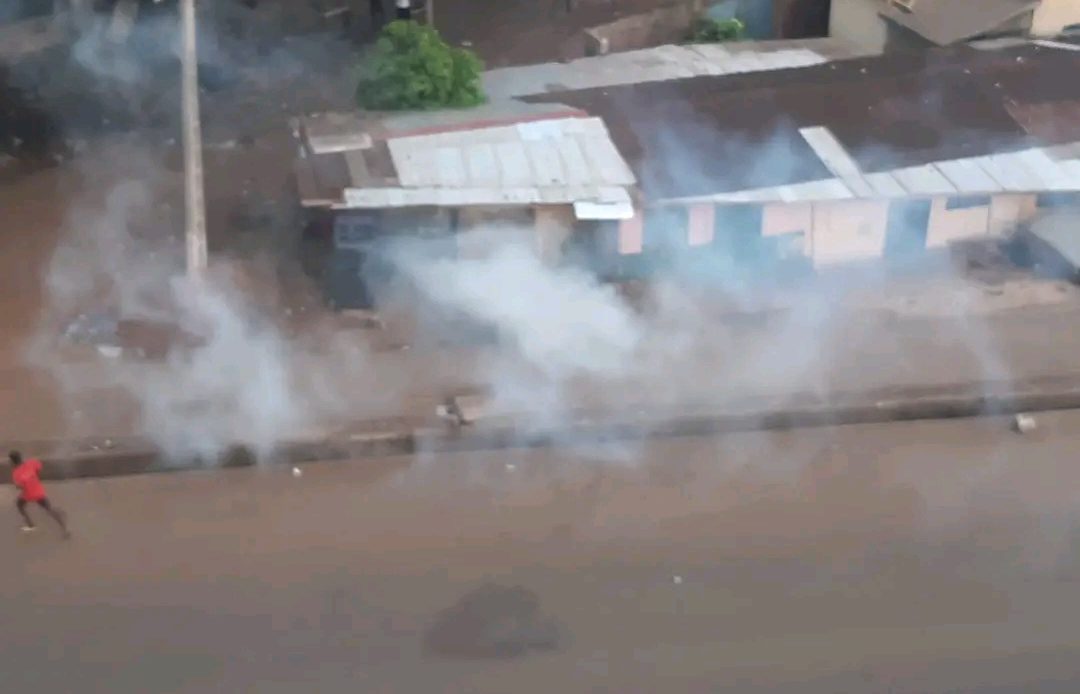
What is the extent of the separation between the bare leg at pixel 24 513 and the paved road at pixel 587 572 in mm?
114

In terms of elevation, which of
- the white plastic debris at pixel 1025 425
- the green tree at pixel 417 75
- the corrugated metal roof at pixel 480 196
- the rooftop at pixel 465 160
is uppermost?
the green tree at pixel 417 75

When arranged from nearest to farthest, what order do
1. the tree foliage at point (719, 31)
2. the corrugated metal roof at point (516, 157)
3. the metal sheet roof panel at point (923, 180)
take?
the corrugated metal roof at point (516, 157) < the metal sheet roof panel at point (923, 180) < the tree foliage at point (719, 31)

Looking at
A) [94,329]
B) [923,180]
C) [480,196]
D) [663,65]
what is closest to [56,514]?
[94,329]

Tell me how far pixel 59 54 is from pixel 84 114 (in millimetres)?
763

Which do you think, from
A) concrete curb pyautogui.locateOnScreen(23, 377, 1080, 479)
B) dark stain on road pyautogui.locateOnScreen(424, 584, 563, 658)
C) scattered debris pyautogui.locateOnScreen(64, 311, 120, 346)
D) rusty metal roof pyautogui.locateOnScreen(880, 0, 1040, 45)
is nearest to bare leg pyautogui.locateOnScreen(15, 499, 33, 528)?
concrete curb pyautogui.locateOnScreen(23, 377, 1080, 479)

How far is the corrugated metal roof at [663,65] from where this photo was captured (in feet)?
40.3

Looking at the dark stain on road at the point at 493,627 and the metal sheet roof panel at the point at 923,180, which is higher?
the metal sheet roof panel at the point at 923,180

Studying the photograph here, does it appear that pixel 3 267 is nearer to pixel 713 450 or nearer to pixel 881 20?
pixel 713 450

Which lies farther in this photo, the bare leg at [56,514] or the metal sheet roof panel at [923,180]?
the metal sheet roof panel at [923,180]

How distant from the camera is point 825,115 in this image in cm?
1113

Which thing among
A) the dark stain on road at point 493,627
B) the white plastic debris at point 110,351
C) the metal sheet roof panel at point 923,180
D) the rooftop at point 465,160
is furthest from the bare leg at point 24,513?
the metal sheet roof panel at point 923,180

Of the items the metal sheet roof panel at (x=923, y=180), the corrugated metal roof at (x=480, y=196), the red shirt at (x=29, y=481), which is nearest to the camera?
the red shirt at (x=29, y=481)

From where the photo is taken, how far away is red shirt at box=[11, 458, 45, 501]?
25.3 ft

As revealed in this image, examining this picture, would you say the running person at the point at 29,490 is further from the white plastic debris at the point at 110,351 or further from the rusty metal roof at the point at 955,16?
the rusty metal roof at the point at 955,16
